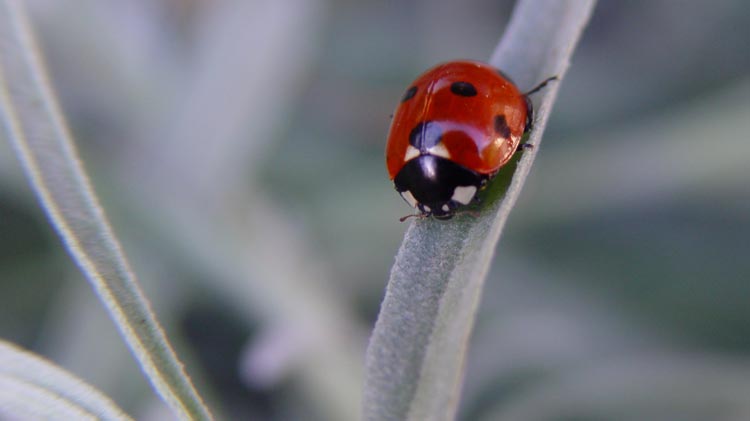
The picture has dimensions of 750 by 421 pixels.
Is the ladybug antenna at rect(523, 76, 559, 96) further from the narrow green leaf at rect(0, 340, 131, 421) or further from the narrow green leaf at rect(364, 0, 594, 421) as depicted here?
the narrow green leaf at rect(0, 340, 131, 421)

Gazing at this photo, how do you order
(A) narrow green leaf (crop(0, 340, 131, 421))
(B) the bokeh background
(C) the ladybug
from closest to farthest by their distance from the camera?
(A) narrow green leaf (crop(0, 340, 131, 421)) → (C) the ladybug → (B) the bokeh background

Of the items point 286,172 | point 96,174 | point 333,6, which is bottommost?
point 96,174

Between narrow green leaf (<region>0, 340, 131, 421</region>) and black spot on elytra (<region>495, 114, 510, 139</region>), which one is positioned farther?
black spot on elytra (<region>495, 114, 510, 139</region>)

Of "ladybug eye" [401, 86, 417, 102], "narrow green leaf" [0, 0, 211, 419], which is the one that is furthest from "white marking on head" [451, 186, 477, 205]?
"narrow green leaf" [0, 0, 211, 419]

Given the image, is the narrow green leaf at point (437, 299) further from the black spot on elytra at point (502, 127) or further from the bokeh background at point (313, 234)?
the bokeh background at point (313, 234)

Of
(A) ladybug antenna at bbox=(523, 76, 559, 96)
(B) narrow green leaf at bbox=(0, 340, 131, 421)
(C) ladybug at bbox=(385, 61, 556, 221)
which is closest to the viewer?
(B) narrow green leaf at bbox=(0, 340, 131, 421)

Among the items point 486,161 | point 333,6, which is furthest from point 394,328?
point 333,6

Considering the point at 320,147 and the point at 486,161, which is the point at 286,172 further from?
the point at 486,161
